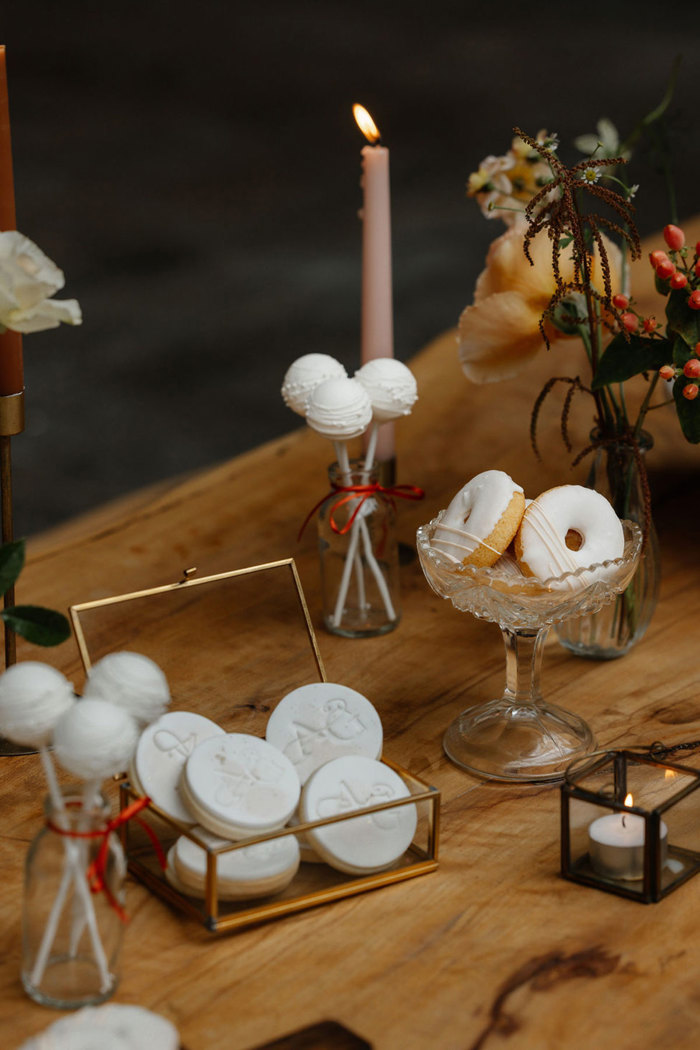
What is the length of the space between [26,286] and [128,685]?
0.19 meters

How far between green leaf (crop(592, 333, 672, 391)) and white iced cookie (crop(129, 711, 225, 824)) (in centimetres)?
36

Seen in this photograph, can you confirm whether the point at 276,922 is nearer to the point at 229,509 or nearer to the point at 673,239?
the point at 673,239

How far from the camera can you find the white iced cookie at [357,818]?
0.64m

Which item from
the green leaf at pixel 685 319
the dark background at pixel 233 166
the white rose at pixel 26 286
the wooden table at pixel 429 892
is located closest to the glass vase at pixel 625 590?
the wooden table at pixel 429 892

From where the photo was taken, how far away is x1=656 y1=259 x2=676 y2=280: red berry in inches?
30.9

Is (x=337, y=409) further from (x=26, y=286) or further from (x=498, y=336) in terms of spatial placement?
(x=26, y=286)

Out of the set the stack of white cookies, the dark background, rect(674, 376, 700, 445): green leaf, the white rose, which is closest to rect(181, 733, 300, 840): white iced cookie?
the stack of white cookies

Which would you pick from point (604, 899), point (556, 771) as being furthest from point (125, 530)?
point (604, 899)

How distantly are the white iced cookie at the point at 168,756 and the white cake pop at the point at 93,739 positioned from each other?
0.11m

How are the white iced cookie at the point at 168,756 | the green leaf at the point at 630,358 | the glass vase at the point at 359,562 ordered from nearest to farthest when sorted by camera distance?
1. the white iced cookie at the point at 168,756
2. the green leaf at the point at 630,358
3. the glass vase at the point at 359,562

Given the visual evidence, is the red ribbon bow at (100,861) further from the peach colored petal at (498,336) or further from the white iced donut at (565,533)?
the peach colored petal at (498,336)

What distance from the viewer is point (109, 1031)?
1.79 feet

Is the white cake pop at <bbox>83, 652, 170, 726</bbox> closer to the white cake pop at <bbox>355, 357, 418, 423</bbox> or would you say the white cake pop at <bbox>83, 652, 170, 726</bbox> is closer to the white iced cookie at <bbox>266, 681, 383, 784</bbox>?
the white iced cookie at <bbox>266, 681, 383, 784</bbox>

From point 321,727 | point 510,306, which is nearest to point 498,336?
point 510,306
